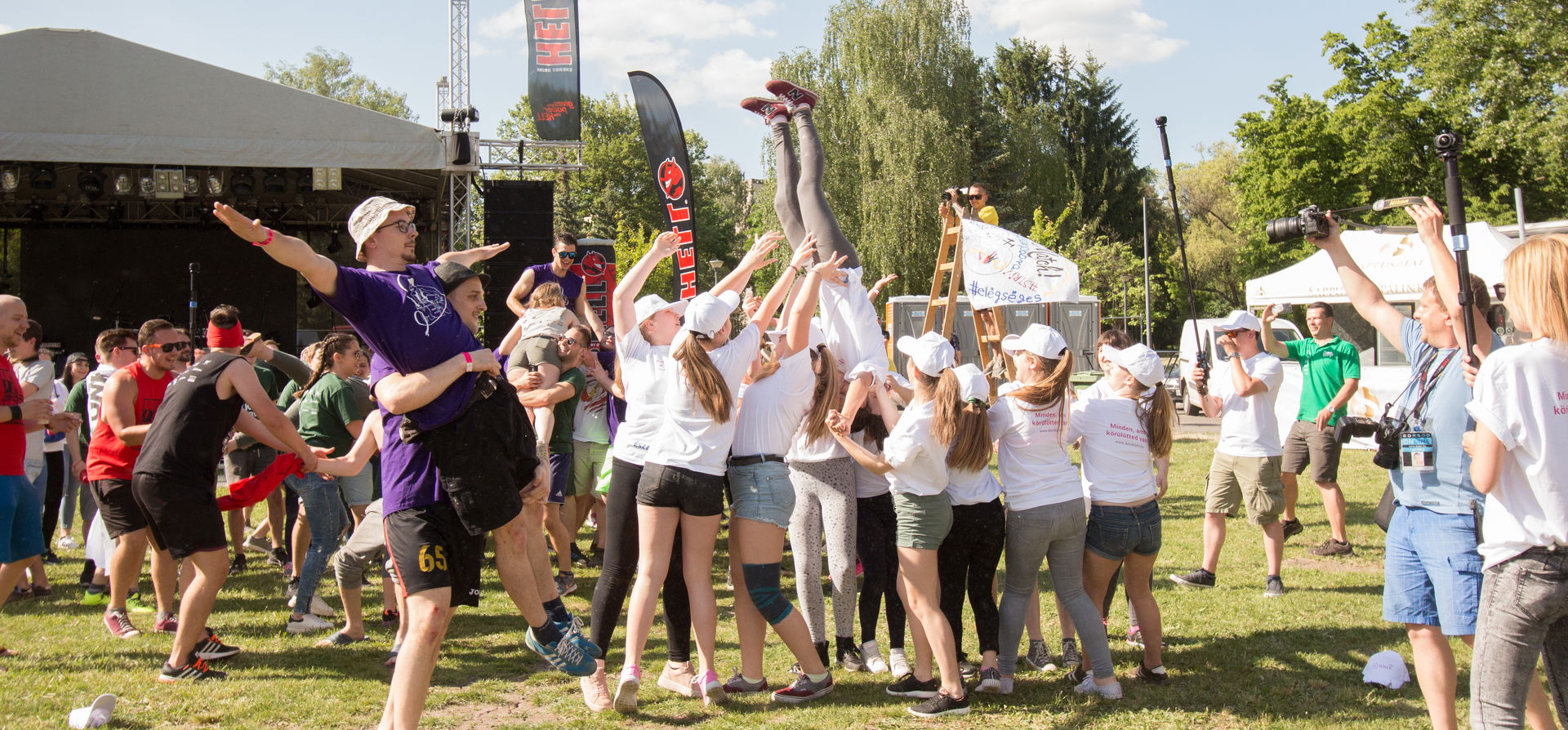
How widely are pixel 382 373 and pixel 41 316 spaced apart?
63.6ft

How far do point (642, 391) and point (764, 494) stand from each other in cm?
73

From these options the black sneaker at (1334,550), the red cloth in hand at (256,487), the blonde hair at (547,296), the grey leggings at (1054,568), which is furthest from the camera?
the black sneaker at (1334,550)

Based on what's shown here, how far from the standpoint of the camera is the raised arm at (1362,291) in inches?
137

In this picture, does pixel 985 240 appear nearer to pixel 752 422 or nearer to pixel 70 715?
pixel 752 422

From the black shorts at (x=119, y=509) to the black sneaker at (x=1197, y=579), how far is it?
20.0ft

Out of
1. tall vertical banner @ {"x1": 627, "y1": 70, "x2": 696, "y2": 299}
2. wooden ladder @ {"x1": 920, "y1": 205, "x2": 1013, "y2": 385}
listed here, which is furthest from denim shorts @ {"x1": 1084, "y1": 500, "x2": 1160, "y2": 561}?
tall vertical banner @ {"x1": 627, "y1": 70, "x2": 696, "y2": 299}

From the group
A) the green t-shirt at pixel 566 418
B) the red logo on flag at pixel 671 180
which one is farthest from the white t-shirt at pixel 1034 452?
the red logo on flag at pixel 671 180

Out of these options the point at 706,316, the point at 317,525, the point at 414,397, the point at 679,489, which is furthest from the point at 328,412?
the point at 414,397

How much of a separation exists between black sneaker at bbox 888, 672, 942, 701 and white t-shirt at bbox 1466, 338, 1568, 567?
2344mm

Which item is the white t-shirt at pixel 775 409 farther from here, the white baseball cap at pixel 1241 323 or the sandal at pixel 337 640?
the white baseball cap at pixel 1241 323

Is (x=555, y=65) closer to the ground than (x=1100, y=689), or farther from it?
farther from it

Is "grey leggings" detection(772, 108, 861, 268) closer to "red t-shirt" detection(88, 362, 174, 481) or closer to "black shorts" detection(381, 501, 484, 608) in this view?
"black shorts" detection(381, 501, 484, 608)

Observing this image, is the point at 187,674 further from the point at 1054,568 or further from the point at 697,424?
the point at 1054,568

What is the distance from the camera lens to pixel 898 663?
464 centimetres
